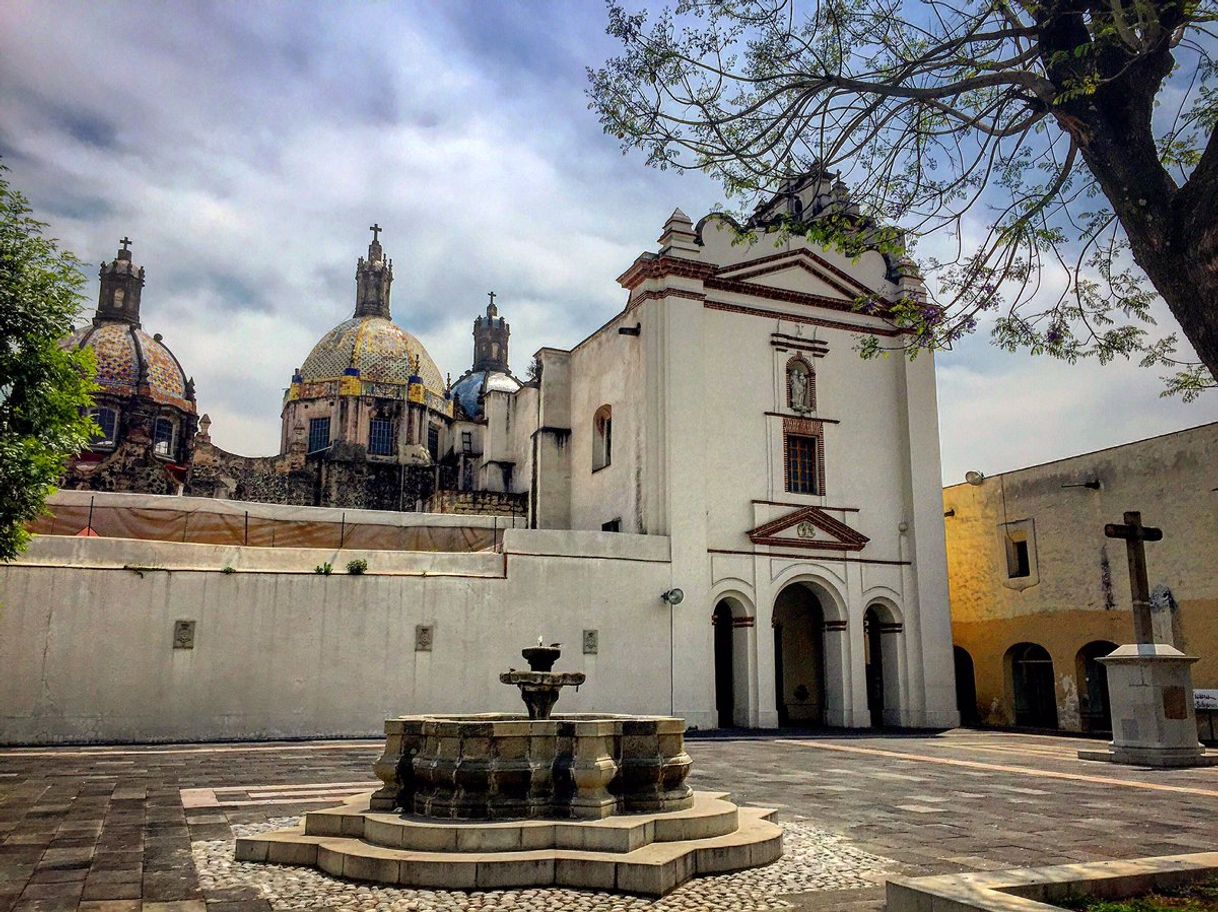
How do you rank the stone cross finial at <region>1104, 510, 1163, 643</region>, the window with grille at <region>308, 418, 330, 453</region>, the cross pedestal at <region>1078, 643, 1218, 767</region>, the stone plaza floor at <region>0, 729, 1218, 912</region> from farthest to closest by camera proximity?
the window with grille at <region>308, 418, 330, 453</region>, the stone cross finial at <region>1104, 510, 1163, 643</region>, the cross pedestal at <region>1078, 643, 1218, 767</region>, the stone plaza floor at <region>0, 729, 1218, 912</region>

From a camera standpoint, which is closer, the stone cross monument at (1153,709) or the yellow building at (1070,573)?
the stone cross monument at (1153,709)

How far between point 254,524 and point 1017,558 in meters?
19.5

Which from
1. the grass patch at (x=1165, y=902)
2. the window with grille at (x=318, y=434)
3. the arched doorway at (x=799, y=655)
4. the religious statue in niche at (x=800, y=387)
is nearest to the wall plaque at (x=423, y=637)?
the arched doorway at (x=799, y=655)

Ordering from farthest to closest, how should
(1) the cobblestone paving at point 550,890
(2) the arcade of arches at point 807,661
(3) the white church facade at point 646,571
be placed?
1. (2) the arcade of arches at point 807,661
2. (3) the white church facade at point 646,571
3. (1) the cobblestone paving at point 550,890

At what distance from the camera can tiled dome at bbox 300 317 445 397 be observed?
52.0m

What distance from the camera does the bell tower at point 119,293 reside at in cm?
5033

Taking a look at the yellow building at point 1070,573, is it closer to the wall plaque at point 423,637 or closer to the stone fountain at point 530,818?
the wall plaque at point 423,637

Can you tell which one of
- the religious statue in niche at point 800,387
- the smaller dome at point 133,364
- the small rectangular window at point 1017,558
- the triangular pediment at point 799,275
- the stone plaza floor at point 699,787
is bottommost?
the stone plaza floor at point 699,787

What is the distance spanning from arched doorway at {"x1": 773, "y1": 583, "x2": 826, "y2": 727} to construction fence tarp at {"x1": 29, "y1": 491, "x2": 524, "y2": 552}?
8.34m

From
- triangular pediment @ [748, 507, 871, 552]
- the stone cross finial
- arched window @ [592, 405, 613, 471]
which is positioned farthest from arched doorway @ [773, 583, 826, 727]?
the stone cross finial

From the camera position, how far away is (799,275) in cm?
2558

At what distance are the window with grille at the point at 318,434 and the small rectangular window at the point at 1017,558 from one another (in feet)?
116

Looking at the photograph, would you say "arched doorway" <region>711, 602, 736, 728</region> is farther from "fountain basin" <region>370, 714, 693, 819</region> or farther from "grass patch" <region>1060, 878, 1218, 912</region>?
"grass patch" <region>1060, 878, 1218, 912</region>

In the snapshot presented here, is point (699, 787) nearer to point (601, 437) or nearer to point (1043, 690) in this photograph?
point (601, 437)
